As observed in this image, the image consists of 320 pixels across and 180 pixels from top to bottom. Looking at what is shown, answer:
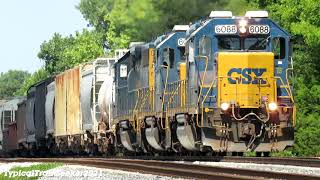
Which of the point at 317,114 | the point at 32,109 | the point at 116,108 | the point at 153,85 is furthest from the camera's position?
the point at 32,109

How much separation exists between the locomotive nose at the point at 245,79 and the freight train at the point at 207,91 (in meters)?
0.02

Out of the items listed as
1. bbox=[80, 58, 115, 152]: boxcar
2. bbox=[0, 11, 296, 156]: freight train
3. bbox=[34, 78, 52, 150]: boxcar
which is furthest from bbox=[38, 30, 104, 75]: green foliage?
bbox=[0, 11, 296, 156]: freight train

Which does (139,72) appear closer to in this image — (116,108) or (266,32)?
(116,108)

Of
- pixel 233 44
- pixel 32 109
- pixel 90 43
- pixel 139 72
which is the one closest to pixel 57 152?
pixel 32 109

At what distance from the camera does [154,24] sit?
150 feet

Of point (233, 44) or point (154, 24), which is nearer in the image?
point (233, 44)

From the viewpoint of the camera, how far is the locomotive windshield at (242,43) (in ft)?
68.6

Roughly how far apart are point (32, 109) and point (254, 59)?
25.5 m

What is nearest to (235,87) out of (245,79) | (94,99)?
(245,79)

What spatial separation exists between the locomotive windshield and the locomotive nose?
292 mm

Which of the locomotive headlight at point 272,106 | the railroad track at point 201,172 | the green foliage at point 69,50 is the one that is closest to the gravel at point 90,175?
the railroad track at point 201,172

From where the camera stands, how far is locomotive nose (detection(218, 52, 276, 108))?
20.6 metres

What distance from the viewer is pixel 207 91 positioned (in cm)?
2061

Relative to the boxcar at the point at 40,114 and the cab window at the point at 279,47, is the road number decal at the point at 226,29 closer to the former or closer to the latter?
the cab window at the point at 279,47
